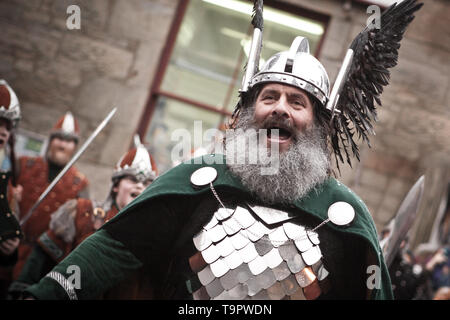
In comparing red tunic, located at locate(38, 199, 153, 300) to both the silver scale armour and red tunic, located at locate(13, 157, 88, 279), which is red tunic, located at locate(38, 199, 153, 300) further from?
the silver scale armour

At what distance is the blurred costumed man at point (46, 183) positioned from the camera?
3583mm

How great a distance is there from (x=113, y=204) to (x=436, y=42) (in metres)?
3.99

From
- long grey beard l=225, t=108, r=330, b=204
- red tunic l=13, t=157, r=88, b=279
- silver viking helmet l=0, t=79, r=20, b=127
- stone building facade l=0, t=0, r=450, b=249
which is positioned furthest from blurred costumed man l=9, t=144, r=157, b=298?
stone building facade l=0, t=0, r=450, b=249

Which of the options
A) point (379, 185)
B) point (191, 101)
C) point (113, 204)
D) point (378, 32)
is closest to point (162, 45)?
point (191, 101)

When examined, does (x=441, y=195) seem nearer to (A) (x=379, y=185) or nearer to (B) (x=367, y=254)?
(A) (x=379, y=185)

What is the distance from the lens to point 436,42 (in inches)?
200

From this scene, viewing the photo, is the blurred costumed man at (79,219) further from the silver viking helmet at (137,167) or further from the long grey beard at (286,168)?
the long grey beard at (286,168)

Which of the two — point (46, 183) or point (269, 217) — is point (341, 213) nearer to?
point (269, 217)

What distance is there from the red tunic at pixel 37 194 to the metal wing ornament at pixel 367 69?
99.3 inches

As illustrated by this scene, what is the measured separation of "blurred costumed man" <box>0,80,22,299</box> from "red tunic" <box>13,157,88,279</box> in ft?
0.98

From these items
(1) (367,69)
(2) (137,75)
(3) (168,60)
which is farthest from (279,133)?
(3) (168,60)

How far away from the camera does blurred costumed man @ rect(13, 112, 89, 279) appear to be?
3583mm

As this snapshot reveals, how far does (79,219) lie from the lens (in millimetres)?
3109

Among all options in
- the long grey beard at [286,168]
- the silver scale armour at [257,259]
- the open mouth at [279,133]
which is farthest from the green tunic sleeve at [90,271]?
the open mouth at [279,133]
